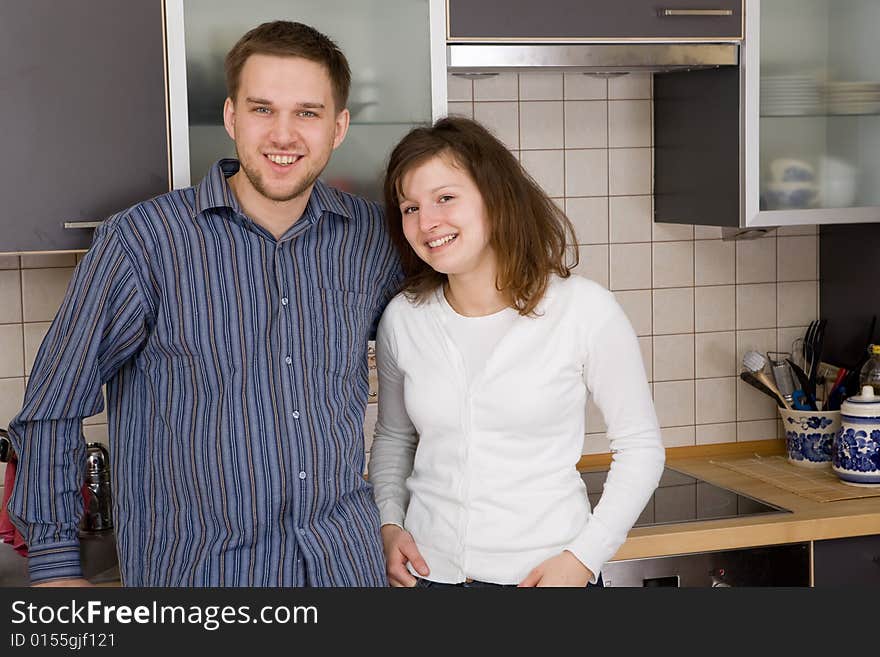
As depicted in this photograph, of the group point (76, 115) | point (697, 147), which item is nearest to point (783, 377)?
point (697, 147)

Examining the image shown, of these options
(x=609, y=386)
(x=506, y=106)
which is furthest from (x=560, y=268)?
(x=506, y=106)

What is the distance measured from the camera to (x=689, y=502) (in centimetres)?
238

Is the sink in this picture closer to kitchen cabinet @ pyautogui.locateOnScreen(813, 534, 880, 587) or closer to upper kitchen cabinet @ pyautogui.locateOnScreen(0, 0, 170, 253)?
upper kitchen cabinet @ pyautogui.locateOnScreen(0, 0, 170, 253)

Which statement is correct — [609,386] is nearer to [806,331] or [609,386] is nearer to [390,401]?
[390,401]

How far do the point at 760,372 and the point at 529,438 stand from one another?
123 cm

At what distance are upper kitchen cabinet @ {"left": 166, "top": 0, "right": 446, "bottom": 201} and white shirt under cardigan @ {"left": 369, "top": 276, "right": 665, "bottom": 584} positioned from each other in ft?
1.95

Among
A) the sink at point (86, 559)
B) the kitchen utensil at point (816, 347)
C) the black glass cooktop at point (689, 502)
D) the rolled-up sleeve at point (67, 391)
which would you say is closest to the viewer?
the rolled-up sleeve at point (67, 391)

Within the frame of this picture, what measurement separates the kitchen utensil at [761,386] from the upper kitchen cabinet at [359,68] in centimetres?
108

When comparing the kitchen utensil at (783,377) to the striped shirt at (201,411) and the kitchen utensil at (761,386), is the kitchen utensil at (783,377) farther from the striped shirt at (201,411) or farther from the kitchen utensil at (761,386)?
the striped shirt at (201,411)

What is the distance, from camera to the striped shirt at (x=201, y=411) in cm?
157

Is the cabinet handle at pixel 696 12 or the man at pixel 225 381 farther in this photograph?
the cabinet handle at pixel 696 12

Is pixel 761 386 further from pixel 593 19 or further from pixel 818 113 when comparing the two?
pixel 593 19

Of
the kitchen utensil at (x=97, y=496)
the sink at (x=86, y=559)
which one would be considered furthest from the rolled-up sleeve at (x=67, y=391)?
the kitchen utensil at (x=97, y=496)

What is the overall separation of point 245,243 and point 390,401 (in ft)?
1.16
